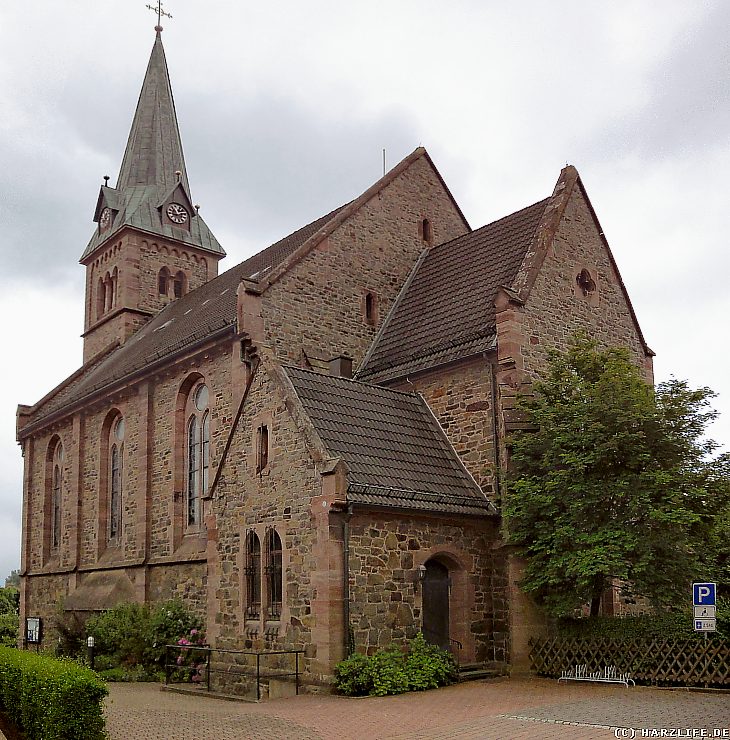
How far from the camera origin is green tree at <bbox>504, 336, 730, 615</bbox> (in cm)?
1786

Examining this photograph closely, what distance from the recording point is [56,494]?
123ft

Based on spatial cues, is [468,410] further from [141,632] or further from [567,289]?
[141,632]

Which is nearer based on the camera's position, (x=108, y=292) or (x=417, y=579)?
(x=417, y=579)

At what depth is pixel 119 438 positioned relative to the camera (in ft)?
107

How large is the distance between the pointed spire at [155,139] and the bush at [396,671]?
31.6 metres

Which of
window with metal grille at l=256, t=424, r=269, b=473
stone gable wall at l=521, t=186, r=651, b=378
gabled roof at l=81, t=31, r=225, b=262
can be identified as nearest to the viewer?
window with metal grille at l=256, t=424, r=269, b=473

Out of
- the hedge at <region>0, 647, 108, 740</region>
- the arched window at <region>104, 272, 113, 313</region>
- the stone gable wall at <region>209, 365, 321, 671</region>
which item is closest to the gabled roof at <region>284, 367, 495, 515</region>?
the stone gable wall at <region>209, 365, 321, 671</region>

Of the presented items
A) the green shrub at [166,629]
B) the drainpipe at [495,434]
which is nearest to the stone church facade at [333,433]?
the drainpipe at [495,434]

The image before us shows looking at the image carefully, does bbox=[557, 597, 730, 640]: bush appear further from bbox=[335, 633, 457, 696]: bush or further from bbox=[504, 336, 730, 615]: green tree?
bbox=[335, 633, 457, 696]: bush

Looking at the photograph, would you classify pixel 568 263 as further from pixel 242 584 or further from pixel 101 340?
pixel 101 340

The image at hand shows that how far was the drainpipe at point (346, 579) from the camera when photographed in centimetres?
1745

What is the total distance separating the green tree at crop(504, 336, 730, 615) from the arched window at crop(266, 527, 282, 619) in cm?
494

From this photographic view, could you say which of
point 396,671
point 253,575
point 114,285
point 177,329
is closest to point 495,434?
point 396,671

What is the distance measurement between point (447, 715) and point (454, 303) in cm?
1296
